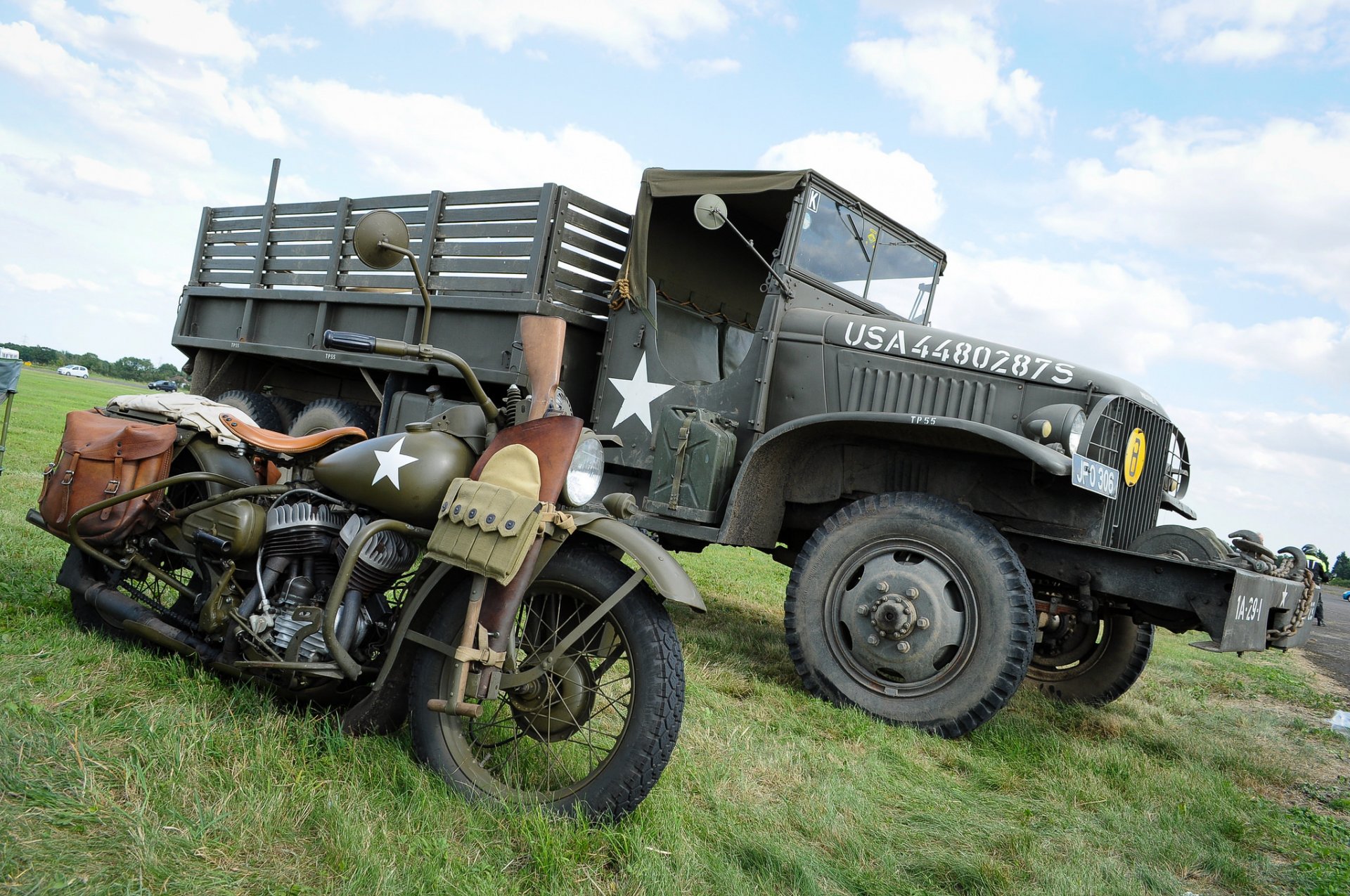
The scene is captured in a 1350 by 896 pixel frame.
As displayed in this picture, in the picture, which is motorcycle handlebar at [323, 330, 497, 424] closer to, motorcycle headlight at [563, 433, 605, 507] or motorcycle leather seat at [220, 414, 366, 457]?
motorcycle headlight at [563, 433, 605, 507]

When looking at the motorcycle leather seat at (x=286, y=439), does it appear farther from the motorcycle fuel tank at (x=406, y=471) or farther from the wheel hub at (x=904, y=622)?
the wheel hub at (x=904, y=622)

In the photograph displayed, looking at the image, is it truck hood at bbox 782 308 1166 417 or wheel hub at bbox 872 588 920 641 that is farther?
truck hood at bbox 782 308 1166 417

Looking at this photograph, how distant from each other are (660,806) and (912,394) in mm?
2580

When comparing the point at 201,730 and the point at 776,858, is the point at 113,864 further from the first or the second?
the point at 776,858

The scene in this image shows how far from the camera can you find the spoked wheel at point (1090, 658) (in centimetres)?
482

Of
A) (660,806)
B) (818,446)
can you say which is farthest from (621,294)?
(660,806)

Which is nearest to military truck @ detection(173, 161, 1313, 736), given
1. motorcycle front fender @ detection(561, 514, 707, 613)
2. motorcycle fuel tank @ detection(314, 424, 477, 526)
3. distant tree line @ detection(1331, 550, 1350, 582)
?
motorcycle front fender @ detection(561, 514, 707, 613)

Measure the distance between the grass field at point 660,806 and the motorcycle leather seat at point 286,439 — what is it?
0.72 meters

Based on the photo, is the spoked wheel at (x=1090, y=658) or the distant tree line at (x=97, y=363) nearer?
the spoked wheel at (x=1090, y=658)

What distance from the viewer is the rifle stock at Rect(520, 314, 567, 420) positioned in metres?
2.45

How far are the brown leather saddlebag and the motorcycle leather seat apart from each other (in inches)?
8.0

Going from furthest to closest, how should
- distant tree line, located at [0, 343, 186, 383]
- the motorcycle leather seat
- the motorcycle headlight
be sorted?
distant tree line, located at [0, 343, 186, 383]
the motorcycle leather seat
the motorcycle headlight

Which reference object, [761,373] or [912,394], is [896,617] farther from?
[761,373]

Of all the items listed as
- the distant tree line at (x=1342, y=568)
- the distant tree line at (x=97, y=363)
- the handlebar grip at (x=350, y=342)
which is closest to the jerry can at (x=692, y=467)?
the handlebar grip at (x=350, y=342)
